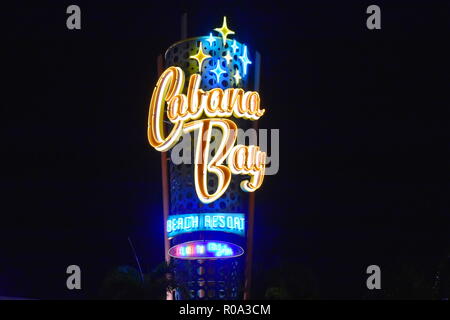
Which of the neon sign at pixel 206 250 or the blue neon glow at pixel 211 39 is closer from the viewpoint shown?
the neon sign at pixel 206 250

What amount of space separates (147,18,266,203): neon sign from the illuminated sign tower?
1.7 inches

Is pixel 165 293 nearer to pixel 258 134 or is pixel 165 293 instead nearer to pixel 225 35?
pixel 258 134

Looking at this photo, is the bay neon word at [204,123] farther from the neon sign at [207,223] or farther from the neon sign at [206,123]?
the neon sign at [207,223]

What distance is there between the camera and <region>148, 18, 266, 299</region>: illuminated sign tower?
1196 inches

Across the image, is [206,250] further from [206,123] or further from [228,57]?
[228,57]

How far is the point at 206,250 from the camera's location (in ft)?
98.8

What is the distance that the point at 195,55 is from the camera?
32312 millimetres

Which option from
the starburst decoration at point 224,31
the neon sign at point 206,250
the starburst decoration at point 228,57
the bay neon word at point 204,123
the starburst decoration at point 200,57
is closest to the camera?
the neon sign at point 206,250

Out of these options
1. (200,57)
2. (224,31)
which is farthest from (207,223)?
(224,31)

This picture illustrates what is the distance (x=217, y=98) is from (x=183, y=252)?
22.6 ft

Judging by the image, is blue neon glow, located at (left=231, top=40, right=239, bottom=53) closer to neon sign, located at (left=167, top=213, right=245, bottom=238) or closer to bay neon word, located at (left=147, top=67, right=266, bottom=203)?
bay neon word, located at (left=147, top=67, right=266, bottom=203)

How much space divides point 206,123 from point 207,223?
4420mm

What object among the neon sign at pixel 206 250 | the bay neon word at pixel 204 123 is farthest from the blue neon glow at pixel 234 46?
the neon sign at pixel 206 250

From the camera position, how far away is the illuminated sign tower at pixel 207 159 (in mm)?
30391
